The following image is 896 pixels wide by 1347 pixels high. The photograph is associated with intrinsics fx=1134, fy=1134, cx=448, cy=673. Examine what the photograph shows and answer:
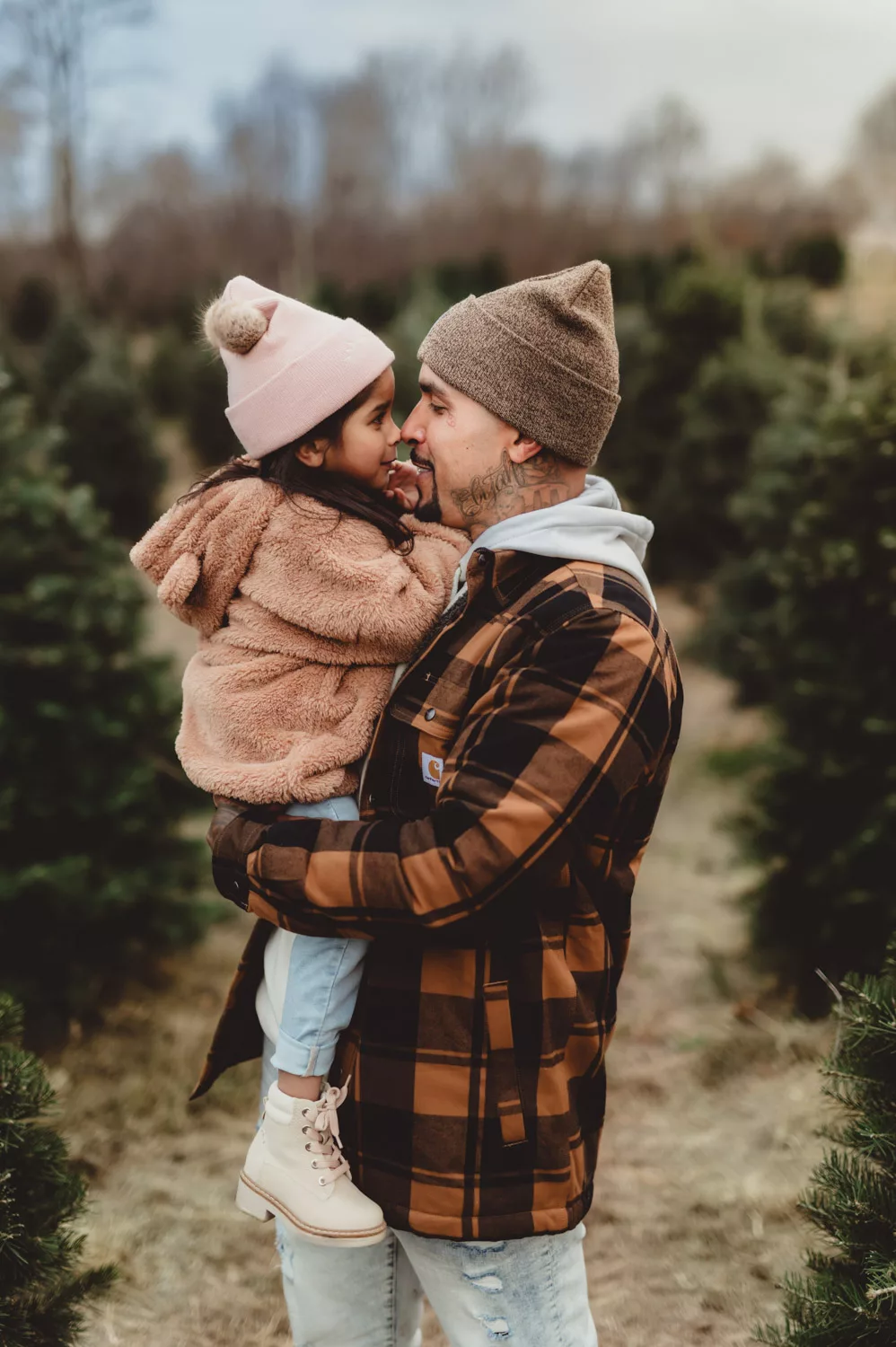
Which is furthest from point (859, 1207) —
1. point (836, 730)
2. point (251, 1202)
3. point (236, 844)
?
point (836, 730)

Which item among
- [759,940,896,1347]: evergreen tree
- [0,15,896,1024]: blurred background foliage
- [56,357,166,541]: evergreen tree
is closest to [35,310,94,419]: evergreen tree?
[0,15,896,1024]: blurred background foliage

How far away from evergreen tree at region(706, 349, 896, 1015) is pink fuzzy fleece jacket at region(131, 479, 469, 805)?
106 inches

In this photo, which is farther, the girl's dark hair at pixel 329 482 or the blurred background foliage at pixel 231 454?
the blurred background foliage at pixel 231 454

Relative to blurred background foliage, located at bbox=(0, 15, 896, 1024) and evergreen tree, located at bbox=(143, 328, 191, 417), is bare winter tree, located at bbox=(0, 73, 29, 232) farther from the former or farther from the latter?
evergreen tree, located at bbox=(143, 328, 191, 417)

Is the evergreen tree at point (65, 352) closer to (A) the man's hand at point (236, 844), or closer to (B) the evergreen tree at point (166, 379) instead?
(B) the evergreen tree at point (166, 379)

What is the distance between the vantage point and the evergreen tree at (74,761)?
12.9ft

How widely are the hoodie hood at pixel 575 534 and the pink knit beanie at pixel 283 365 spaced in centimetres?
37

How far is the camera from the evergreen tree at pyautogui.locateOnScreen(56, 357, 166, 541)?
11461 mm

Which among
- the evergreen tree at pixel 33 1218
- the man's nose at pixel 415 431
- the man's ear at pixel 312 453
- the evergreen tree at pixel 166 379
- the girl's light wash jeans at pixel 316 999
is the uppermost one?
the man's nose at pixel 415 431

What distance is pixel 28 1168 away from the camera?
210 cm

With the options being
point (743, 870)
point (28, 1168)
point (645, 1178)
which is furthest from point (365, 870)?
point (743, 870)

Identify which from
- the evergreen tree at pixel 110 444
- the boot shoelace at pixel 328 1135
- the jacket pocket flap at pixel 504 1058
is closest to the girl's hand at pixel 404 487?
the jacket pocket flap at pixel 504 1058

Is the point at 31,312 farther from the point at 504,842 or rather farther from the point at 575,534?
the point at 504,842

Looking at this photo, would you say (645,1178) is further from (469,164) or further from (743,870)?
(469,164)
